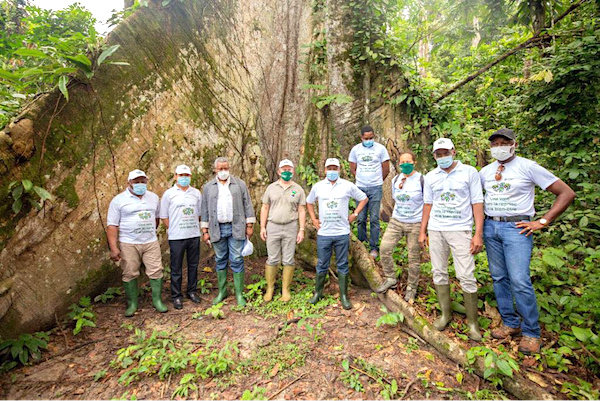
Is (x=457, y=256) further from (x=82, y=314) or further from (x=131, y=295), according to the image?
(x=82, y=314)

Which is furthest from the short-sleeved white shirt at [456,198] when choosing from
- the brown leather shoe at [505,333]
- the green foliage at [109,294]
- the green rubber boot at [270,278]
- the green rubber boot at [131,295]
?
the green foliage at [109,294]

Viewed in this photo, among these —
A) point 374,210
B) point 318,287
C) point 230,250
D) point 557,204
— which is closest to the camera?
point 557,204

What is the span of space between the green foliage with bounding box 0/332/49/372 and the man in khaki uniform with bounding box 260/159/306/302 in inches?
109

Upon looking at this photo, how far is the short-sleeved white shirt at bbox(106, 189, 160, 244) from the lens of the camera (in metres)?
4.10

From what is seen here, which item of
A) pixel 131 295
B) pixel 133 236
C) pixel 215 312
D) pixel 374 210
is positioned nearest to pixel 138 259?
pixel 133 236

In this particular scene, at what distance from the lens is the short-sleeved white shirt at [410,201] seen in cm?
404

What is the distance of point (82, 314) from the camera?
3.83 meters

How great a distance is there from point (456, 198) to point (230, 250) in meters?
3.24

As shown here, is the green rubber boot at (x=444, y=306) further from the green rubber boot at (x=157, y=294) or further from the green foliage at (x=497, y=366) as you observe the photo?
the green rubber boot at (x=157, y=294)

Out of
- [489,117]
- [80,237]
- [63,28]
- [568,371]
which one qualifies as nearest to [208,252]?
[80,237]

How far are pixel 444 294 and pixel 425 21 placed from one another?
5668 mm

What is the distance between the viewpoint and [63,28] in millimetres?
6922

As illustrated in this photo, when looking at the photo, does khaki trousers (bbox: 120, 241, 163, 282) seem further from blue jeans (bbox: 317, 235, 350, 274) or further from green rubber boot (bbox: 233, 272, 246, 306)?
blue jeans (bbox: 317, 235, 350, 274)

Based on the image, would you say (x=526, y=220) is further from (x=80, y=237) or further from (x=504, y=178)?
(x=80, y=237)
